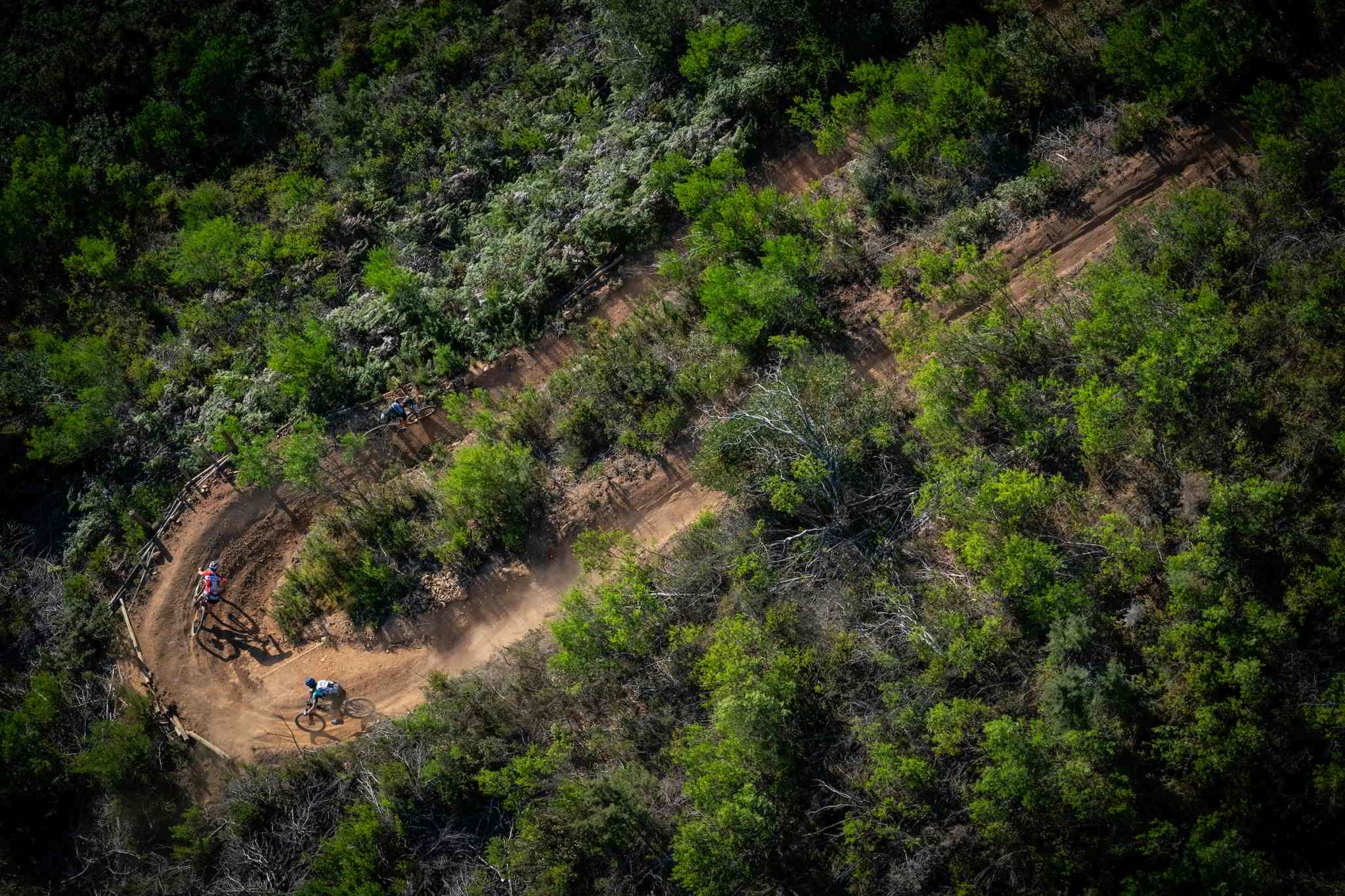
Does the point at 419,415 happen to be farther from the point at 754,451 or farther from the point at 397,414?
the point at 754,451

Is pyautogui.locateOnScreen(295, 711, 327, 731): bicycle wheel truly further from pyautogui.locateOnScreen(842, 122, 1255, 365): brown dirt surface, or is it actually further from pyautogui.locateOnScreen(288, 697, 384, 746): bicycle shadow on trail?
pyautogui.locateOnScreen(842, 122, 1255, 365): brown dirt surface

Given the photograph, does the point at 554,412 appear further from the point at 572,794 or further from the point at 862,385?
the point at 572,794

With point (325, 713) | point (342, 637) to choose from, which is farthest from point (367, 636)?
point (325, 713)

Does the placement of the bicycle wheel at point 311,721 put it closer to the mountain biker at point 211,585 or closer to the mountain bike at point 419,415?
the mountain biker at point 211,585

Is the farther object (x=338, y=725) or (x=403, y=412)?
(x=403, y=412)

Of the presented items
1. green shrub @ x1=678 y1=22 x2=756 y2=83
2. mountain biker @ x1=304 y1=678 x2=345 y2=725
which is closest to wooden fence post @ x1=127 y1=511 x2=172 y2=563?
mountain biker @ x1=304 y1=678 x2=345 y2=725

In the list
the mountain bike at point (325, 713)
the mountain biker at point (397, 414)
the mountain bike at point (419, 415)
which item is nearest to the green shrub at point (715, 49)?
the mountain bike at point (419, 415)
